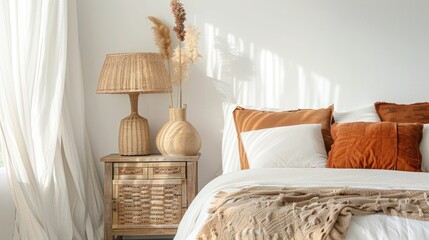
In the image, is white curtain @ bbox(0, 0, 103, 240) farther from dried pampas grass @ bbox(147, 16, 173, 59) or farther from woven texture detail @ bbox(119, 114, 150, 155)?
dried pampas grass @ bbox(147, 16, 173, 59)

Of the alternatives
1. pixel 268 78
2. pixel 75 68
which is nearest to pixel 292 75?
pixel 268 78

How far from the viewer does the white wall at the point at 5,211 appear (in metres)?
3.54

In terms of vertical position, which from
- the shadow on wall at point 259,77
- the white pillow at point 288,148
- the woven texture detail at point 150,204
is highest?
the shadow on wall at point 259,77

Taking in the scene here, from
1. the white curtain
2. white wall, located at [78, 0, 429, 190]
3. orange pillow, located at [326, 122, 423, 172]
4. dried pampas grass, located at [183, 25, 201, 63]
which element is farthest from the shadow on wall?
the white curtain

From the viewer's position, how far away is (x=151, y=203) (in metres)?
4.32

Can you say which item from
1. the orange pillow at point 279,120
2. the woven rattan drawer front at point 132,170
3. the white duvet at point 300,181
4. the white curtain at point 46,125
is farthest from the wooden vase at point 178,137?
the white duvet at point 300,181

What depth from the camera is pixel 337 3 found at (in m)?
4.70

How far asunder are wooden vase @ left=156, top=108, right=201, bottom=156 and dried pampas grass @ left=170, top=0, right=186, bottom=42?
53cm

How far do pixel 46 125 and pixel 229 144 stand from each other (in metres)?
1.24

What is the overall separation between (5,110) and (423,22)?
2975mm

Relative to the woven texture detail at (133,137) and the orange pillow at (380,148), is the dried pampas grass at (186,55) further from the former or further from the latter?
the orange pillow at (380,148)

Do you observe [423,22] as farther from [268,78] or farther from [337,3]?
[268,78]

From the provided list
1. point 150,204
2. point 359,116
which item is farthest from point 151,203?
point 359,116

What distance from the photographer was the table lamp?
4359 millimetres
